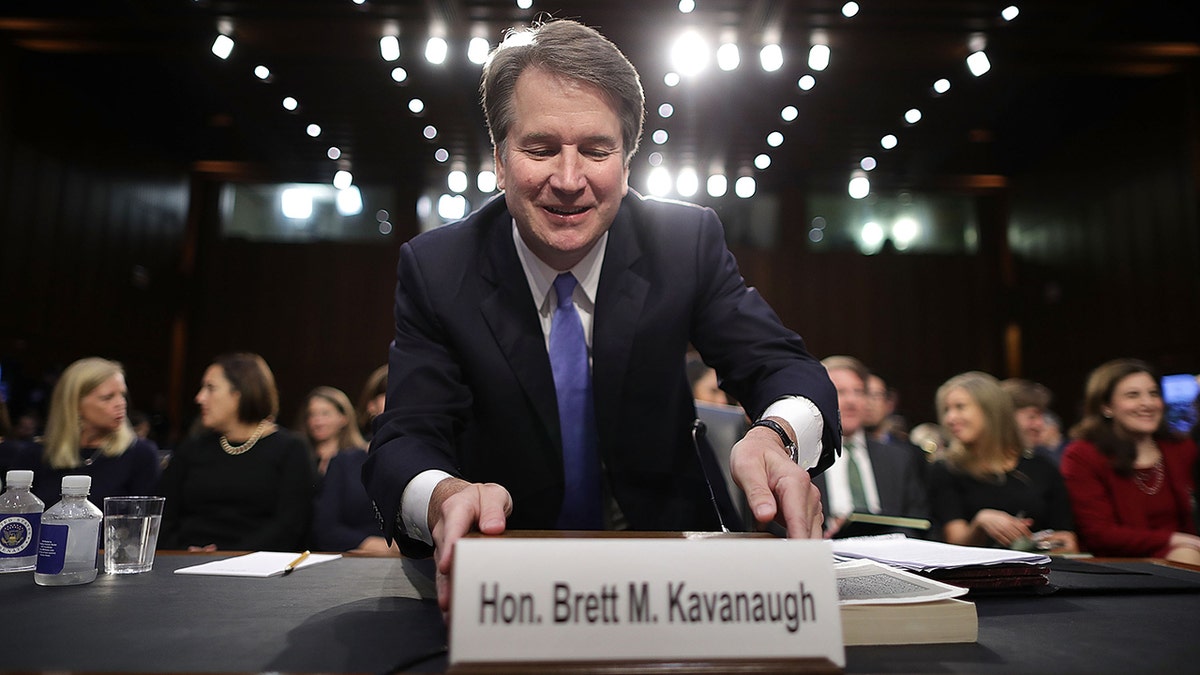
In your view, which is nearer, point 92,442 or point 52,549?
point 52,549

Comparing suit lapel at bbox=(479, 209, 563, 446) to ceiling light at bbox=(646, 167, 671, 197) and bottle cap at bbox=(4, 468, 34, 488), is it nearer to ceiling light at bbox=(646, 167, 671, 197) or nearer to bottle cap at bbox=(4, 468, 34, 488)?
bottle cap at bbox=(4, 468, 34, 488)

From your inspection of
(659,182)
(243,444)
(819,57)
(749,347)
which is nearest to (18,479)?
(749,347)

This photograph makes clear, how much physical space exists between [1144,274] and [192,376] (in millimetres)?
9732

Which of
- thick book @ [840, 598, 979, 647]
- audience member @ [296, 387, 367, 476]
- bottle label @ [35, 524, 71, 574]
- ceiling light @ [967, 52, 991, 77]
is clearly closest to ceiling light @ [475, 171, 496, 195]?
audience member @ [296, 387, 367, 476]

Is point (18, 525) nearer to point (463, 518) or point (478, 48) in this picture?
point (463, 518)

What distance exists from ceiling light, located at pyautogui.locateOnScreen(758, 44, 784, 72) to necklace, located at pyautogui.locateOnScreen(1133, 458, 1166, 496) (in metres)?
3.84

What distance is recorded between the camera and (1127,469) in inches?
122

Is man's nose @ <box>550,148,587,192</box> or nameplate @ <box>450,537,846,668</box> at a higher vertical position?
man's nose @ <box>550,148,587,192</box>

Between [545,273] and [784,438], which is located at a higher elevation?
[545,273]

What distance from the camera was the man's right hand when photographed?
710mm

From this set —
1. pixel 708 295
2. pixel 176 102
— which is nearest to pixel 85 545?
pixel 708 295

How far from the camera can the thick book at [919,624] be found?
71 centimetres

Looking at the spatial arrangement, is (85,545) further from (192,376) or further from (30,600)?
(192,376)

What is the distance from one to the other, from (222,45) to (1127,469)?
20.3 feet
